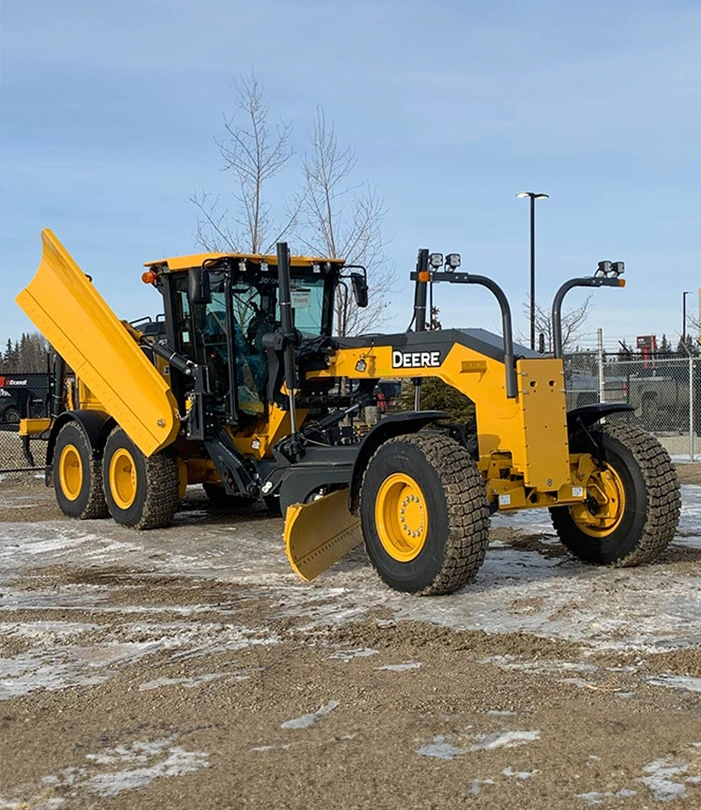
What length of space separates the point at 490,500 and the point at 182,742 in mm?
3308

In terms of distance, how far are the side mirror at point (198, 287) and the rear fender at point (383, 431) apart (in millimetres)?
2232

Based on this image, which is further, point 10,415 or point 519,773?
point 10,415

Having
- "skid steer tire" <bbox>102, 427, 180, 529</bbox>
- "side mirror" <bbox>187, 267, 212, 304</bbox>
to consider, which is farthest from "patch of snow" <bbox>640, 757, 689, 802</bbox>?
"skid steer tire" <bbox>102, 427, 180, 529</bbox>

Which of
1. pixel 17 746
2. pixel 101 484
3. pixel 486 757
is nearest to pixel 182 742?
pixel 17 746

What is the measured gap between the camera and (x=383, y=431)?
24.0ft

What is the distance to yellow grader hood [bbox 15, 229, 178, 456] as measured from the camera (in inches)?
385

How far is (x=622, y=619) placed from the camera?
6.16 meters

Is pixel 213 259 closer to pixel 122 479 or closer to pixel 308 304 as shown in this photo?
pixel 308 304

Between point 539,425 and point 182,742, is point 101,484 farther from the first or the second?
point 182,742

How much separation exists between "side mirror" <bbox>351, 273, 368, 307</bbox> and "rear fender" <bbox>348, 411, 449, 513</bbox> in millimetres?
2478

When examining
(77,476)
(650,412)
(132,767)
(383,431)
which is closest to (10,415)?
(650,412)

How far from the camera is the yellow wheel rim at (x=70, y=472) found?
11500 mm

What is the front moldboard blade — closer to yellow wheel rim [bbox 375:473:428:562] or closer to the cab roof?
yellow wheel rim [bbox 375:473:428:562]

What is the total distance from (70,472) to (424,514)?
20.1 feet
